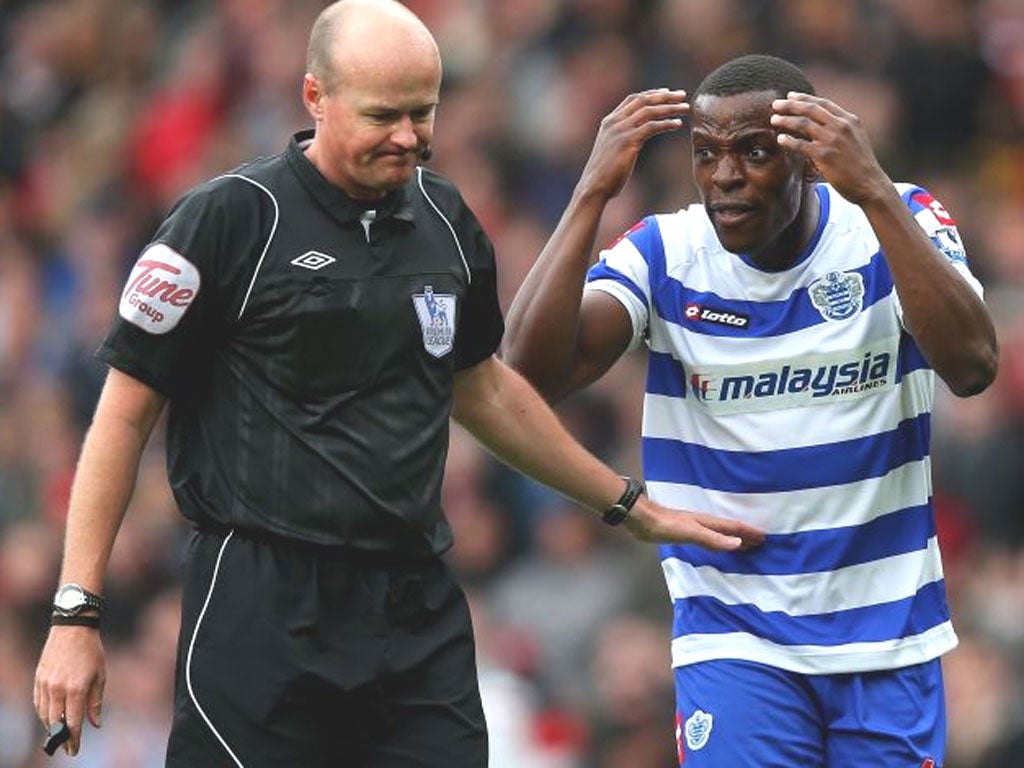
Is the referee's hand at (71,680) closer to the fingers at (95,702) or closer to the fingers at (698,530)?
the fingers at (95,702)

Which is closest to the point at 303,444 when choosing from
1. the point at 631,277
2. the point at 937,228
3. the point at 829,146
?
the point at 631,277

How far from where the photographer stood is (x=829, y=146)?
645cm

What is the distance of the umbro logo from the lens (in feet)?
20.1

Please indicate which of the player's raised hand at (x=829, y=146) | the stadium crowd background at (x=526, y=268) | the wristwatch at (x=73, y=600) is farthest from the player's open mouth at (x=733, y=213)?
the stadium crowd background at (x=526, y=268)

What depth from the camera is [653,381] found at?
22.9 ft

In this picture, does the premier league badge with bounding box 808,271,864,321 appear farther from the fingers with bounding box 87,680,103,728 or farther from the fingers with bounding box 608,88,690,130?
the fingers with bounding box 87,680,103,728

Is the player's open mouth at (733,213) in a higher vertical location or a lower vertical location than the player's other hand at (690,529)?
higher

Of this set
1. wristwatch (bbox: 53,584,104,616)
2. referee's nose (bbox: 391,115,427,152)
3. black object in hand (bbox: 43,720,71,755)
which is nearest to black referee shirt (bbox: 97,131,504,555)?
referee's nose (bbox: 391,115,427,152)

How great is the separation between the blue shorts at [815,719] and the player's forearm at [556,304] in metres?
0.92

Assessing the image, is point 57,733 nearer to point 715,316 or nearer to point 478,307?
point 478,307

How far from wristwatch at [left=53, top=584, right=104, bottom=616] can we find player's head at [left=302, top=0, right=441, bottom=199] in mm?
1174

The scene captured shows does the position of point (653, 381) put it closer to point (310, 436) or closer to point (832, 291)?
point (832, 291)

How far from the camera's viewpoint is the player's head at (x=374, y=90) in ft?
19.9

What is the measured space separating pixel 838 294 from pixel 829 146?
0.48 m
